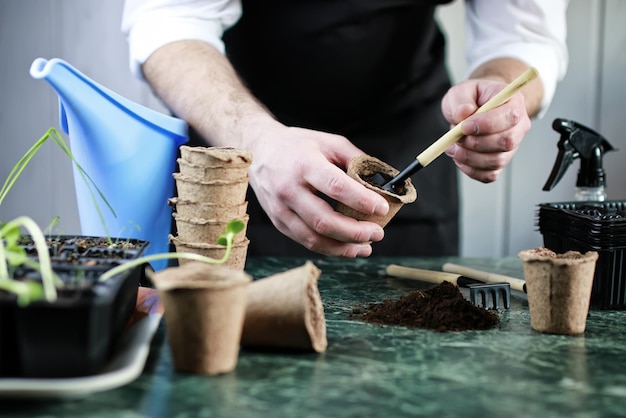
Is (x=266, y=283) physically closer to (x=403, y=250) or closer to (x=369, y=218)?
(x=369, y=218)

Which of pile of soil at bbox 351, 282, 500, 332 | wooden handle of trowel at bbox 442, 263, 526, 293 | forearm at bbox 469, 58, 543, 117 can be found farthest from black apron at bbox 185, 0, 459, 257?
pile of soil at bbox 351, 282, 500, 332

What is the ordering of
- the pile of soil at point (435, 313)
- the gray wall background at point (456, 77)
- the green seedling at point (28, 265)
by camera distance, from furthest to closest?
the gray wall background at point (456, 77), the pile of soil at point (435, 313), the green seedling at point (28, 265)

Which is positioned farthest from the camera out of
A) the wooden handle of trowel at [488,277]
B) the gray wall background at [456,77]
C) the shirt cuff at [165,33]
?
the gray wall background at [456,77]

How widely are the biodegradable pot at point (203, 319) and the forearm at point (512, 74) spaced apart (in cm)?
107

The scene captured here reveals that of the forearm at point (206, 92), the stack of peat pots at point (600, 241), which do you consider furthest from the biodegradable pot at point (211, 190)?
the stack of peat pots at point (600, 241)

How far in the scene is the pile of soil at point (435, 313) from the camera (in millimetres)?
1112

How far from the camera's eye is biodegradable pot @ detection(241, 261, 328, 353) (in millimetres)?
944

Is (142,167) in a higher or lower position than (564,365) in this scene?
higher

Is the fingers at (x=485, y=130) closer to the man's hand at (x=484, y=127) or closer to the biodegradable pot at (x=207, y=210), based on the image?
the man's hand at (x=484, y=127)

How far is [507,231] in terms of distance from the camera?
3004 millimetres

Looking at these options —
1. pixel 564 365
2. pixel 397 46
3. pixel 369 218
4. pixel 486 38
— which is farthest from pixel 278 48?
pixel 564 365

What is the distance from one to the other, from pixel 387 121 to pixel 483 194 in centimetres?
106

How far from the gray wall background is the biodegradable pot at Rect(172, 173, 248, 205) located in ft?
5.55

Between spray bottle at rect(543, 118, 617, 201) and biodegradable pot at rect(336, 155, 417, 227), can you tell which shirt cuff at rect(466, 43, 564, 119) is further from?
biodegradable pot at rect(336, 155, 417, 227)
